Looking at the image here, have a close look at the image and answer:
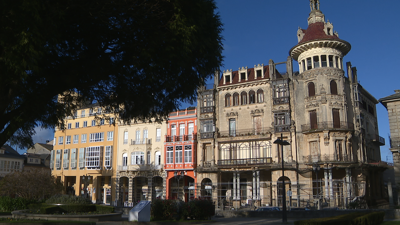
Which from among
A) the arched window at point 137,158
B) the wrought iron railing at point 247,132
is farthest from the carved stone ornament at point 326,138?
the arched window at point 137,158

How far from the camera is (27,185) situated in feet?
149

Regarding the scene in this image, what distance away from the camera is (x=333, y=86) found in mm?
43719

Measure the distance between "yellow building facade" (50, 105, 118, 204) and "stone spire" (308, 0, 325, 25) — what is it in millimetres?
31589

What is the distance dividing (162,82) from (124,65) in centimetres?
170

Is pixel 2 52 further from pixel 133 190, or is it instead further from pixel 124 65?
pixel 133 190

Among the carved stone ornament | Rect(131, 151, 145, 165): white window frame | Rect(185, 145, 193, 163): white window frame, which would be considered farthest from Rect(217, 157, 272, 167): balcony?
Rect(131, 151, 145, 165): white window frame

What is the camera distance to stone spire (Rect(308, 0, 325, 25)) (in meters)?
46.8

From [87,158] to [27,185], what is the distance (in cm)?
1433

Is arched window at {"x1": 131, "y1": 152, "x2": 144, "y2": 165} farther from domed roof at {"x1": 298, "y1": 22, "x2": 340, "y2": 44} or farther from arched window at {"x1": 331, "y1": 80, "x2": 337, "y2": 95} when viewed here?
arched window at {"x1": 331, "y1": 80, "x2": 337, "y2": 95}

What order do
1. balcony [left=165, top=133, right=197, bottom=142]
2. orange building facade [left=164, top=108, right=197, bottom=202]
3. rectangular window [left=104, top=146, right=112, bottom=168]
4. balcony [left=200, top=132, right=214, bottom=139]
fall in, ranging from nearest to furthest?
balcony [left=200, top=132, right=214, bottom=139], orange building facade [left=164, top=108, right=197, bottom=202], balcony [left=165, top=133, right=197, bottom=142], rectangular window [left=104, top=146, right=112, bottom=168]

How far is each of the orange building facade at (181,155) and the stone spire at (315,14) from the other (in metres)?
19.5

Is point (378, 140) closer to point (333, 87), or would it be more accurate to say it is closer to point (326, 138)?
point (333, 87)

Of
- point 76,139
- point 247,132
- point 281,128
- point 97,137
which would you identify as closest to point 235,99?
point 247,132

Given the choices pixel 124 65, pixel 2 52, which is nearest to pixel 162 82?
pixel 124 65
